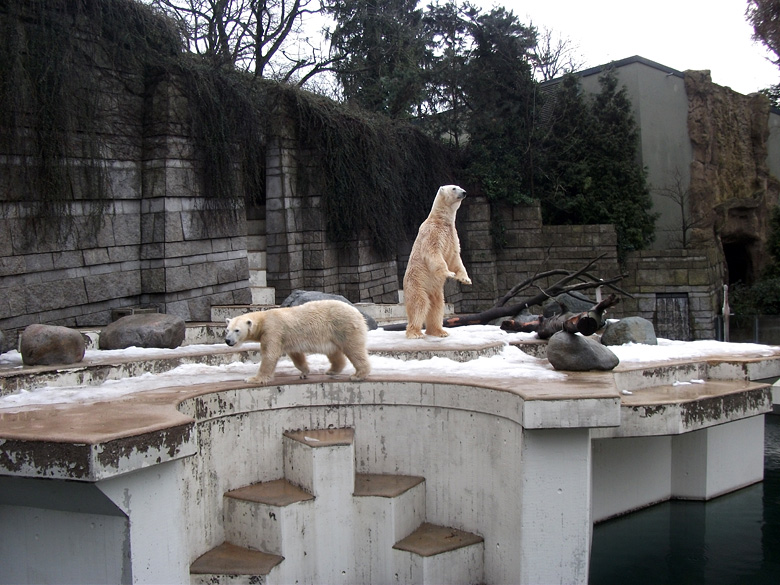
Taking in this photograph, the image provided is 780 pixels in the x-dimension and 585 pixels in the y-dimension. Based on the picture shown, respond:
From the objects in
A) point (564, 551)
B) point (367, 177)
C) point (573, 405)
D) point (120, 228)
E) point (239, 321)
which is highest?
point (367, 177)

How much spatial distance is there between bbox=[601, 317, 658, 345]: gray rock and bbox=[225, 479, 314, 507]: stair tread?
413 centimetres

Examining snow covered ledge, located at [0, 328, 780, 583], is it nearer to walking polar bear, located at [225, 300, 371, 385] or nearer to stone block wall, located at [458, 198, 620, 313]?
walking polar bear, located at [225, 300, 371, 385]

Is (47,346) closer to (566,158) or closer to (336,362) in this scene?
(336,362)

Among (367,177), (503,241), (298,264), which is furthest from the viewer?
(503,241)

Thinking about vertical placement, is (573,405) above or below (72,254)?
below

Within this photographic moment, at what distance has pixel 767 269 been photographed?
1850 centimetres

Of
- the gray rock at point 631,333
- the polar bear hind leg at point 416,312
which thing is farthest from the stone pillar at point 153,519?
the gray rock at point 631,333

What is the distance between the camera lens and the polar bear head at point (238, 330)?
5.30m

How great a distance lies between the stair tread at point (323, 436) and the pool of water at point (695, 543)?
201 centimetres

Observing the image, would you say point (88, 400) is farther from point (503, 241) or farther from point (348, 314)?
point (503, 241)

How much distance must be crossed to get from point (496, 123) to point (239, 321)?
44.1ft

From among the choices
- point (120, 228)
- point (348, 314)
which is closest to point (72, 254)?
point (120, 228)

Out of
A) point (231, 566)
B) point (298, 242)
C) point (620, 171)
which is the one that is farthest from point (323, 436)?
point (620, 171)

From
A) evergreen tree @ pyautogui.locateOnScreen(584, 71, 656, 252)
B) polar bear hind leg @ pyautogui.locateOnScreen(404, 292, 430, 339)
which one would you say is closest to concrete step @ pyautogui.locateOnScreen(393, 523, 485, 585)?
polar bear hind leg @ pyautogui.locateOnScreen(404, 292, 430, 339)
